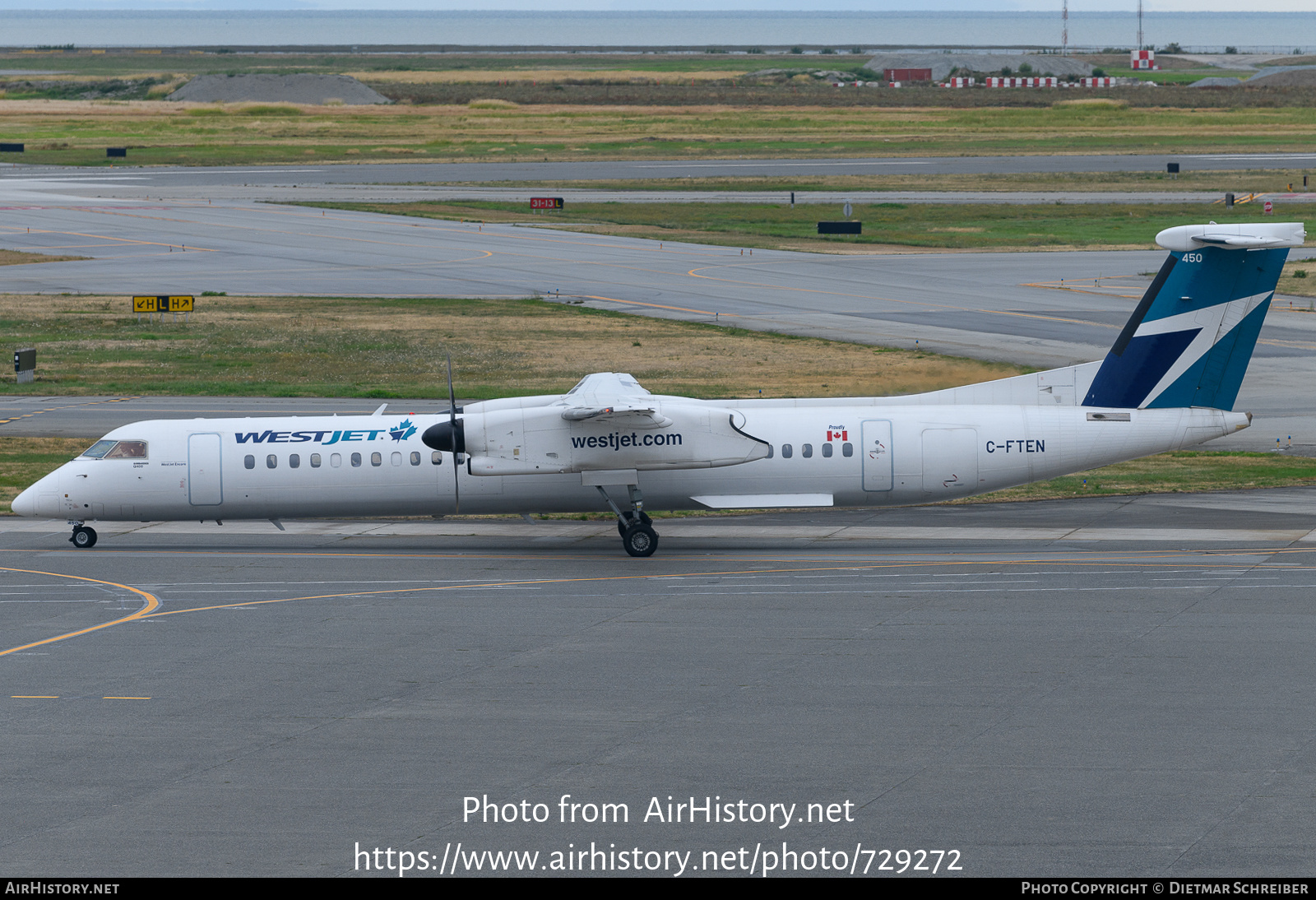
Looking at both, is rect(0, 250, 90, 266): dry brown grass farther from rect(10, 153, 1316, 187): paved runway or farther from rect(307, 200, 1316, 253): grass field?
rect(10, 153, 1316, 187): paved runway

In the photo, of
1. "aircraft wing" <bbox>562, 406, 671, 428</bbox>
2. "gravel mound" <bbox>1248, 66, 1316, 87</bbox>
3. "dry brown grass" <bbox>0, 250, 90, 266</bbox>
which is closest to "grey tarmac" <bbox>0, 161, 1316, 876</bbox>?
"aircraft wing" <bbox>562, 406, 671, 428</bbox>

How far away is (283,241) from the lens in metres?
81.0

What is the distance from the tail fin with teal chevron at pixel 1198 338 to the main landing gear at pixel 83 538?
22.9 meters

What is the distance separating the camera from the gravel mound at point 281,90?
166 metres

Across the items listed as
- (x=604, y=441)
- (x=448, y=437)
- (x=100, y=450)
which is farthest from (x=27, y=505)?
(x=604, y=441)

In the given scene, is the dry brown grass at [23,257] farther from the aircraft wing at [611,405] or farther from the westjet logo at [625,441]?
the westjet logo at [625,441]

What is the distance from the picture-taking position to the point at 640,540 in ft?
103

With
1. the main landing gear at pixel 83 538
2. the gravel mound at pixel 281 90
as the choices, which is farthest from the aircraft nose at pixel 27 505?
the gravel mound at pixel 281 90

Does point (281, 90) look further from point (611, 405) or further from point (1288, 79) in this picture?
point (611, 405)

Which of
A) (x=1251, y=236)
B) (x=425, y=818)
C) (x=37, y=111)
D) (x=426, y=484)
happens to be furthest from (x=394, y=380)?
(x=37, y=111)

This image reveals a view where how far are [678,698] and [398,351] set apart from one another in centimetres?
3618

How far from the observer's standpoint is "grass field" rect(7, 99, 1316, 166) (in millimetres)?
122250
